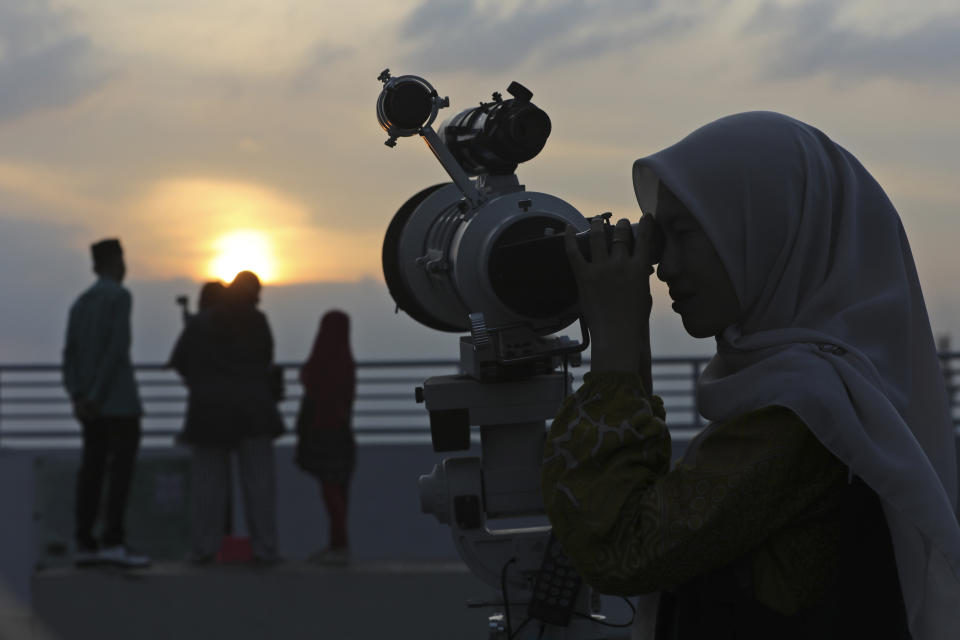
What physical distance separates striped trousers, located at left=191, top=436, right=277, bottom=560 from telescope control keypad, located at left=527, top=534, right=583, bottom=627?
4.19 metres

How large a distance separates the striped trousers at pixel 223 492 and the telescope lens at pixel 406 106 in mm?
4156

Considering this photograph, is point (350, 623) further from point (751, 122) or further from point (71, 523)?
point (751, 122)

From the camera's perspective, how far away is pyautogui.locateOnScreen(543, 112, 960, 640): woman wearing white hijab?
1.44 m

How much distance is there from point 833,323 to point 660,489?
0.30 metres

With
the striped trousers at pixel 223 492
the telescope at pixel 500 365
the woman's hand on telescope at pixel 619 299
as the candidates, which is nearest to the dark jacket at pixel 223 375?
the striped trousers at pixel 223 492

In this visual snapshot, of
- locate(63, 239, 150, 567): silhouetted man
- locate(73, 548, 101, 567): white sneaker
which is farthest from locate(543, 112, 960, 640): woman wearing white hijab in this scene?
locate(73, 548, 101, 567): white sneaker

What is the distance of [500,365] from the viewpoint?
217cm

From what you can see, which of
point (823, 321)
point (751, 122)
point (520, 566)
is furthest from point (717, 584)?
point (520, 566)

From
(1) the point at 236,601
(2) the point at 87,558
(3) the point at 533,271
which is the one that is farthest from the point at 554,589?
(2) the point at 87,558

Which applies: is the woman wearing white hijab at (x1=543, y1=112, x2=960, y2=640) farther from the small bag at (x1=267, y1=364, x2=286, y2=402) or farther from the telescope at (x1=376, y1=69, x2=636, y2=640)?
Result: the small bag at (x1=267, y1=364, x2=286, y2=402)

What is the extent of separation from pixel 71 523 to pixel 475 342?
522 centimetres

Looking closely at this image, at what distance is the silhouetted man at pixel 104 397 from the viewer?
5828mm

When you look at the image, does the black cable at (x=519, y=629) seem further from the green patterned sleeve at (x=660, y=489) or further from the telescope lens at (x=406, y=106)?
the telescope lens at (x=406, y=106)

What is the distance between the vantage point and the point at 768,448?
145 centimetres
